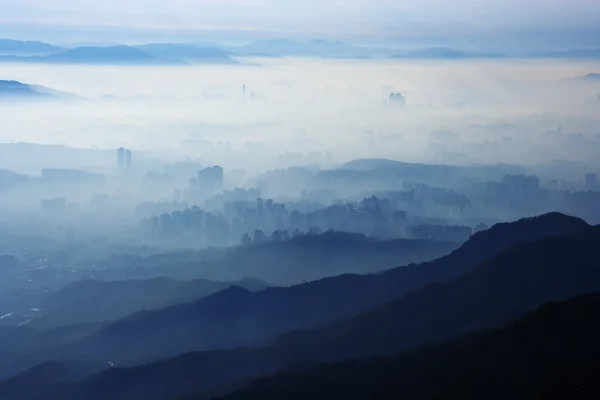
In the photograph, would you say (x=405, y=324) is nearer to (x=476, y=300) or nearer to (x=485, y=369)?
(x=476, y=300)

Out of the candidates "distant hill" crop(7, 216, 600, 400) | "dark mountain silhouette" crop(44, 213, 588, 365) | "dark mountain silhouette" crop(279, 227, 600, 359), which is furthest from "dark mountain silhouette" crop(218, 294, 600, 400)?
"dark mountain silhouette" crop(44, 213, 588, 365)

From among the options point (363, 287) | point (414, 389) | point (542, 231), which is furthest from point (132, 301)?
point (414, 389)

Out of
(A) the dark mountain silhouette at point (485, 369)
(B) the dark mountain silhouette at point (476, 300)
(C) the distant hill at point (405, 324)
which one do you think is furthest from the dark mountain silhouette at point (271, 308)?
(A) the dark mountain silhouette at point (485, 369)

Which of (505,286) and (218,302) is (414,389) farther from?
(218,302)

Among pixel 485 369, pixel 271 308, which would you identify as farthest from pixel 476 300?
pixel 271 308

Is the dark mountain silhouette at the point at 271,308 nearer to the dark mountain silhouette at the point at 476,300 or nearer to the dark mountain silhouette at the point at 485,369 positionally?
the dark mountain silhouette at the point at 476,300

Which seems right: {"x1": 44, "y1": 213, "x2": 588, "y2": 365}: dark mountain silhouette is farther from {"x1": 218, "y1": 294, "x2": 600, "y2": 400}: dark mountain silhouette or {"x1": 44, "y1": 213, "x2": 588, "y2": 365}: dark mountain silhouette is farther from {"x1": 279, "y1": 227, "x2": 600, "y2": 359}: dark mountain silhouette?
{"x1": 218, "y1": 294, "x2": 600, "y2": 400}: dark mountain silhouette
